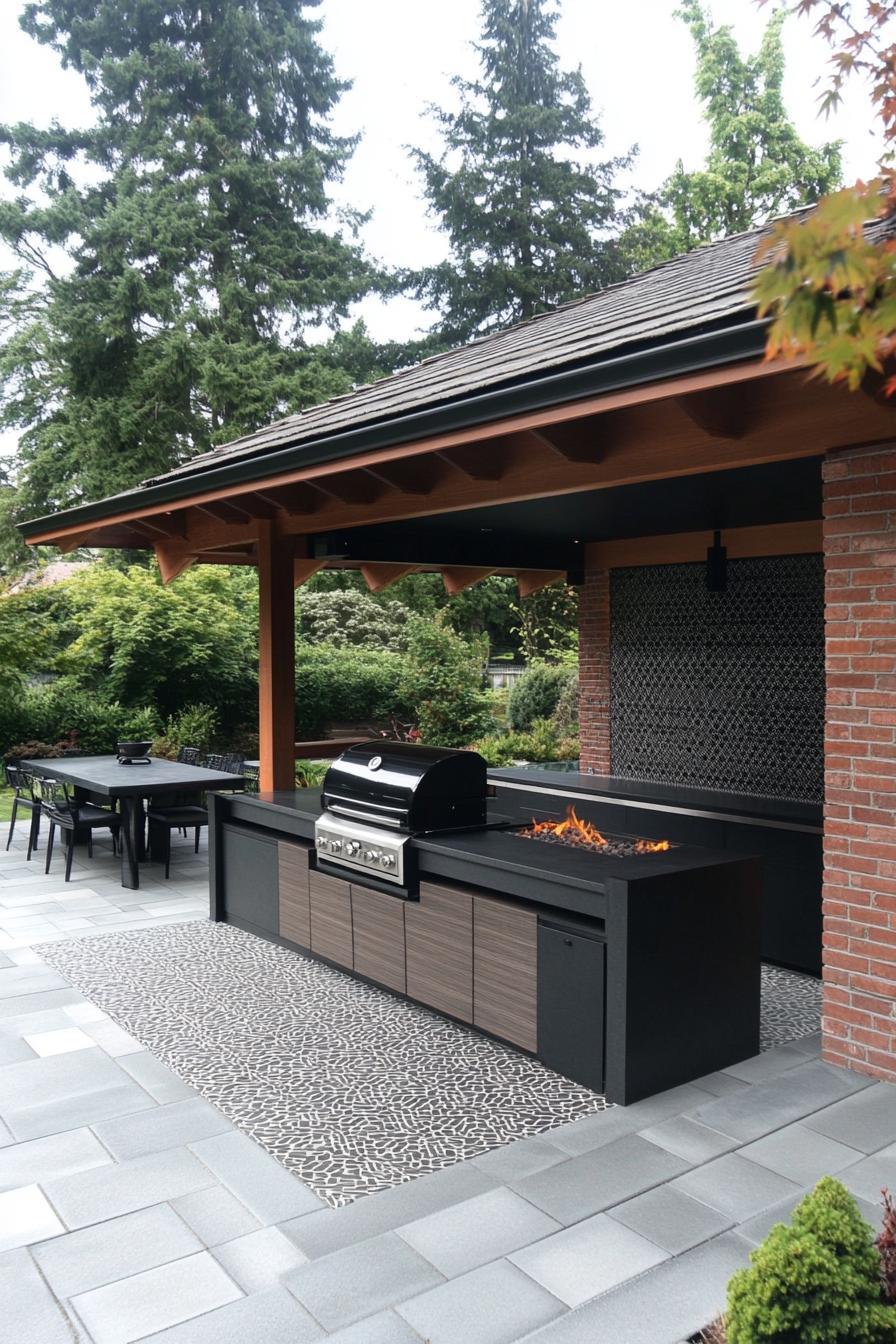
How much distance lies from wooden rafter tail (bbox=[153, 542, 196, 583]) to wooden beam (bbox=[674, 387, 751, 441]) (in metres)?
5.05

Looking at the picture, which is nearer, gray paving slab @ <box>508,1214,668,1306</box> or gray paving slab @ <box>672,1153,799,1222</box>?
gray paving slab @ <box>508,1214,668,1306</box>

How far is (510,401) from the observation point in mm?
3920

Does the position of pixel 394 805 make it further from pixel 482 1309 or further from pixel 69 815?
pixel 69 815

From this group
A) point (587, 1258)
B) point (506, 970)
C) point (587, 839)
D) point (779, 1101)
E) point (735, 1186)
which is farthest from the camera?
point (587, 839)

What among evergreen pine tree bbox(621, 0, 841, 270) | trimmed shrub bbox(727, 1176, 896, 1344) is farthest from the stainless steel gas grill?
evergreen pine tree bbox(621, 0, 841, 270)

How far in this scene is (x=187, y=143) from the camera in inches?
866

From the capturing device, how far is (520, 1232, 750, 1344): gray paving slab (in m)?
2.54

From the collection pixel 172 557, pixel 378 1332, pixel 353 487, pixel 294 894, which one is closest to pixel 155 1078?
pixel 294 894

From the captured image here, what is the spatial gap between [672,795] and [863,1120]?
3.67 metres

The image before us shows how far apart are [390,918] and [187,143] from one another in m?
21.7

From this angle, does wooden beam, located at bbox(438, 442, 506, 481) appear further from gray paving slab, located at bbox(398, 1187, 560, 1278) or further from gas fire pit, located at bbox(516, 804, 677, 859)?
gray paving slab, located at bbox(398, 1187, 560, 1278)

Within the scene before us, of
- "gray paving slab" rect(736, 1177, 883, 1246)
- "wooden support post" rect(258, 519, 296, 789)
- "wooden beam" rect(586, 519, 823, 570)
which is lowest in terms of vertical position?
"gray paving slab" rect(736, 1177, 883, 1246)

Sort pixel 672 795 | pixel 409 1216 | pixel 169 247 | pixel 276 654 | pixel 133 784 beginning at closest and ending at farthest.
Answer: pixel 409 1216 → pixel 276 654 → pixel 672 795 → pixel 133 784 → pixel 169 247

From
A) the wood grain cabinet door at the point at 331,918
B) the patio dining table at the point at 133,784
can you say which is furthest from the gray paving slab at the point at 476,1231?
the patio dining table at the point at 133,784
